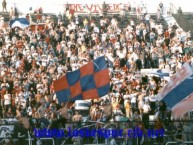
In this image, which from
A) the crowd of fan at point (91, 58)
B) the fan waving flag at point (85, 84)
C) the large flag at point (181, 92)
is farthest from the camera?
the crowd of fan at point (91, 58)

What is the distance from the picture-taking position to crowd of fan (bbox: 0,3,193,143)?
31.6 metres

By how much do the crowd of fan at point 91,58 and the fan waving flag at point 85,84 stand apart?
267cm

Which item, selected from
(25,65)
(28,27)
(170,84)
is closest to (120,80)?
(25,65)

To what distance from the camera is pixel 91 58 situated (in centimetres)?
3828

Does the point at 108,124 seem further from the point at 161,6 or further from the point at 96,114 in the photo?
the point at 161,6

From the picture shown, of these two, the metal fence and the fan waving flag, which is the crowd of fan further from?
the fan waving flag

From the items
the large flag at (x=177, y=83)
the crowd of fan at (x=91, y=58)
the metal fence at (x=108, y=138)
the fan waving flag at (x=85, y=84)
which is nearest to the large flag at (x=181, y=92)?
the large flag at (x=177, y=83)

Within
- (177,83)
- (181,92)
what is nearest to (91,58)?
(177,83)

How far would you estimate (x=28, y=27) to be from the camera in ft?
136

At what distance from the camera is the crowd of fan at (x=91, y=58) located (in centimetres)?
3159

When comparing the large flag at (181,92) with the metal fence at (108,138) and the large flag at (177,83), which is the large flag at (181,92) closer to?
the large flag at (177,83)

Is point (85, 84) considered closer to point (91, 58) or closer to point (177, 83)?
point (177, 83)

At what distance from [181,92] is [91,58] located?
18.6 metres

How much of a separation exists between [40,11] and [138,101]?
14.6 meters
